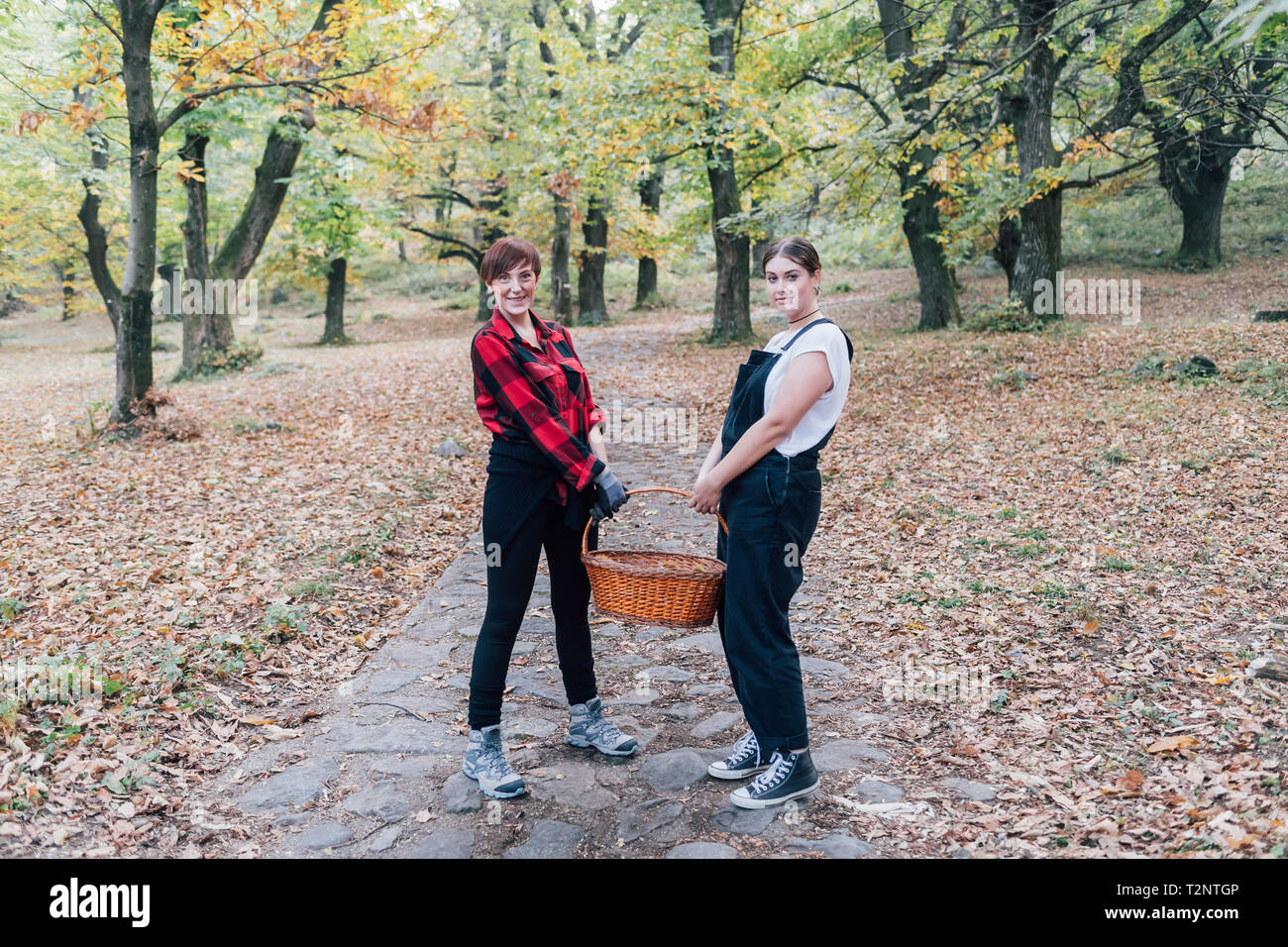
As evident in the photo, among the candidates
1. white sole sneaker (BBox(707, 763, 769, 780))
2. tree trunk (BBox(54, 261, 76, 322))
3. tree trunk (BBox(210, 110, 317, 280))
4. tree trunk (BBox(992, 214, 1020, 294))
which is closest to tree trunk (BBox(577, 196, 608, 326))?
tree trunk (BBox(210, 110, 317, 280))

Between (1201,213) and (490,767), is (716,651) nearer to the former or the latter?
(490,767)

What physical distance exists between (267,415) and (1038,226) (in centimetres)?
1207

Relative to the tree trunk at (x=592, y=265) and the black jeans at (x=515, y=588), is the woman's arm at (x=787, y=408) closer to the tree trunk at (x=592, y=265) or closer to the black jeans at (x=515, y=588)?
the black jeans at (x=515, y=588)

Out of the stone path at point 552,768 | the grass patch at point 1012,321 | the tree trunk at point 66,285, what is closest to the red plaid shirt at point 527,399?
the stone path at point 552,768

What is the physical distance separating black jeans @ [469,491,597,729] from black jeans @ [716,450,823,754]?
0.69m

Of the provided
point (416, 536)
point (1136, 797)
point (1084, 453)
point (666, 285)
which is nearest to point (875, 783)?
point (1136, 797)

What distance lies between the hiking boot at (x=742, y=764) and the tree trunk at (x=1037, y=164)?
39.7 feet

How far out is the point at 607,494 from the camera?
358cm

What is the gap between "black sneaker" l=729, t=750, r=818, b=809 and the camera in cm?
349

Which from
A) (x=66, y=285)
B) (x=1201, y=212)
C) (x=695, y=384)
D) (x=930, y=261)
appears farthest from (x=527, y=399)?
(x=66, y=285)

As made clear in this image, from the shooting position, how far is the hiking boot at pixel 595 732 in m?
3.97
